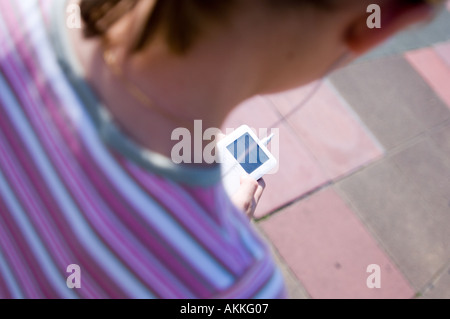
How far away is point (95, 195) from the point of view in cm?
62

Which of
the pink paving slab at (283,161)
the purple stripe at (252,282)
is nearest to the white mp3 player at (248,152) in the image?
the purple stripe at (252,282)

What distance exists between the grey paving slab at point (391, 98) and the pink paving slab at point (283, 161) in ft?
2.41

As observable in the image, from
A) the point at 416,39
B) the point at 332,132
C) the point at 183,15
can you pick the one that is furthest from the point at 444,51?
the point at 183,15

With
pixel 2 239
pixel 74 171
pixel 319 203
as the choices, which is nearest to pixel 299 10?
pixel 74 171

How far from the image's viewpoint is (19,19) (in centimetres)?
66

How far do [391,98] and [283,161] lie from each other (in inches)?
54.9

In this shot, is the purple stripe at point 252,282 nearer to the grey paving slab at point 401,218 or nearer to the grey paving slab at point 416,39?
the grey paving slab at point 401,218

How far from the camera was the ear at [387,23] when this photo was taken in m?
0.60

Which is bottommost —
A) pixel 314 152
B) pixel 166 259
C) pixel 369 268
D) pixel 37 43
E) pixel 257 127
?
pixel 369 268

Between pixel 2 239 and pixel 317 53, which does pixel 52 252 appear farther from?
pixel 317 53

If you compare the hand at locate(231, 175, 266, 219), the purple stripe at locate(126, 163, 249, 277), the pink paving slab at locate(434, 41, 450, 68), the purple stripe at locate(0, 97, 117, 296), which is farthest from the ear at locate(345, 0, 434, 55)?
the pink paving slab at locate(434, 41, 450, 68)

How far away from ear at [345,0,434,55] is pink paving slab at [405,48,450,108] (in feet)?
13.2

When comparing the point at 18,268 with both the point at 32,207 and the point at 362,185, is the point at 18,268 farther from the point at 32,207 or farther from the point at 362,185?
the point at 362,185

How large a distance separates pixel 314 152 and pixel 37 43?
9.43 feet
